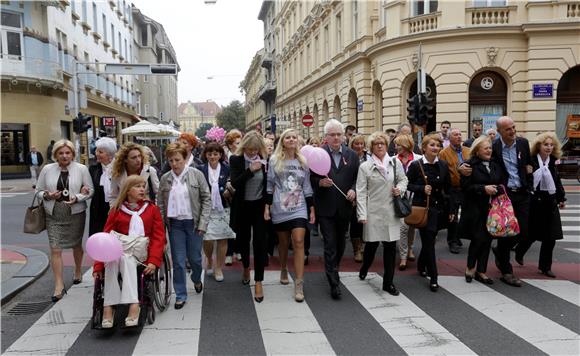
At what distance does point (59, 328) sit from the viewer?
4.42 m

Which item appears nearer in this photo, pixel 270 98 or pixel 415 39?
pixel 415 39

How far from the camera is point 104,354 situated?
3871mm

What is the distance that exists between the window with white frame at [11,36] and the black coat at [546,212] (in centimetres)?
2515

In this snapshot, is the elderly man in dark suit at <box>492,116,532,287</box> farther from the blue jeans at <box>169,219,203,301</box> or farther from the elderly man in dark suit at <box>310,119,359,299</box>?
the blue jeans at <box>169,219,203,301</box>

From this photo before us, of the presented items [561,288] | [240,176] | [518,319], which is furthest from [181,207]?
[561,288]

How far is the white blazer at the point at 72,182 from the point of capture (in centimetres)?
532

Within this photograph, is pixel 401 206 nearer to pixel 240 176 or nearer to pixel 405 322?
pixel 405 322

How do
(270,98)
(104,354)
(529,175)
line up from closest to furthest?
(104,354), (529,175), (270,98)

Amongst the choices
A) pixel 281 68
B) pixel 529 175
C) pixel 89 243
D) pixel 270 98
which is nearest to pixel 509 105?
pixel 529 175

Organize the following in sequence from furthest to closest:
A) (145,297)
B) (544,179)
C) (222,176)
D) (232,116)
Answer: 1. (232,116)
2. (222,176)
3. (544,179)
4. (145,297)

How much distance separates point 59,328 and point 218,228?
2.16 meters

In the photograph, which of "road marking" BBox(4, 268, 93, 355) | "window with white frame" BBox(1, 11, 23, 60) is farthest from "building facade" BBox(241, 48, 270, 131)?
"road marking" BBox(4, 268, 93, 355)

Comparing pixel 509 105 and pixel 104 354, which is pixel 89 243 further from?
pixel 509 105

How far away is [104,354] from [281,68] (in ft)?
157
